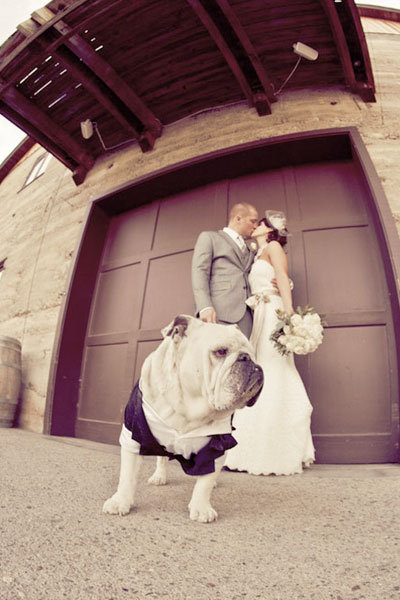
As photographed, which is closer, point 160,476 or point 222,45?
point 160,476

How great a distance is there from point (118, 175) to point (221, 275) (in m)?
2.80

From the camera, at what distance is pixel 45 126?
14.3 feet

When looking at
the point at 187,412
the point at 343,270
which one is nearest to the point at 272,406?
the point at 187,412

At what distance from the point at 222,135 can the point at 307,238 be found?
1.61 metres

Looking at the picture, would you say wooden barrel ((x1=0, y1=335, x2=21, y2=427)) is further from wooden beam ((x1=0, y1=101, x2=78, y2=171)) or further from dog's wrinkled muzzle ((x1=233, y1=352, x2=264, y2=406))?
dog's wrinkled muzzle ((x1=233, y1=352, x2=264, y2=406))

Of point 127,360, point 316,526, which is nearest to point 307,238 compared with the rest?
point 127,360

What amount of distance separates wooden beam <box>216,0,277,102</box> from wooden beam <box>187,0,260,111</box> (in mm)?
138

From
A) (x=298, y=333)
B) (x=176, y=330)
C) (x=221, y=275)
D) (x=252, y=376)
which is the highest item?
(x=221, y=275)

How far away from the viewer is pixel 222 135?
394 centimetres

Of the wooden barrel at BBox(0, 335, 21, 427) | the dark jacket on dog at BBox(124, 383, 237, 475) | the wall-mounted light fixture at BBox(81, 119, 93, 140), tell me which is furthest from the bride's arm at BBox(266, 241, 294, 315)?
the wooden barrel at BBox(0, 335, 21, 427)

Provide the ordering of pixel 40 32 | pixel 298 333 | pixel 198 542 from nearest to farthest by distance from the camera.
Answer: pixel 198 542
pixel 298 333
pixel 40 32

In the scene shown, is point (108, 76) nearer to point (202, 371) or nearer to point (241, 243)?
point (241, 243)

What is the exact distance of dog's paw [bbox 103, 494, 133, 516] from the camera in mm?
1385

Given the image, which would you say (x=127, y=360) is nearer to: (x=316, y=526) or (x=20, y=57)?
(x=316, y=526)
